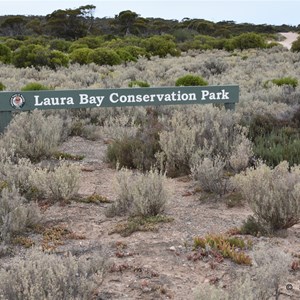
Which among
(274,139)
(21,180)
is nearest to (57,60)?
(274,139)

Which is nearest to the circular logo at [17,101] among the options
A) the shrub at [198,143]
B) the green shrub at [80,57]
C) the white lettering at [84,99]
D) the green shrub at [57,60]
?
the white lettering at [84,99]

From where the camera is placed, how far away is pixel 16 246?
16.0 feet

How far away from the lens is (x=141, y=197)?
5434mm

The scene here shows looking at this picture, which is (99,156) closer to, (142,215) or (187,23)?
(142,215)

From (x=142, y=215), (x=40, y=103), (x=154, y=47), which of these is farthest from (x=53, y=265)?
(x=154, y=47)

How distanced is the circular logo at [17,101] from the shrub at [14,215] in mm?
3933

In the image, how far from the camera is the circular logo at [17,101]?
9104mm

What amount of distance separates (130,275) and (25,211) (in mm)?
1494

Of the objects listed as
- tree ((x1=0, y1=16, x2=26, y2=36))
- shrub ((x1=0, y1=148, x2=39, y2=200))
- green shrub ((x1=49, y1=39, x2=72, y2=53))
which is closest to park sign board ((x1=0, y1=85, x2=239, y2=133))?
shrub ((x1=0, y1=148, x2=39, y2=200))

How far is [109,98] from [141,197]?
431 cm

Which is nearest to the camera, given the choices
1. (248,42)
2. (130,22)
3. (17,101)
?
(17,101)

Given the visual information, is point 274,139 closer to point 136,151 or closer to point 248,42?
point 136,151

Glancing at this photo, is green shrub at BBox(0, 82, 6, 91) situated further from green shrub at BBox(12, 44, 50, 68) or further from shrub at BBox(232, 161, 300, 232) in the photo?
shrub at BBox(232, 161, 300, 232)

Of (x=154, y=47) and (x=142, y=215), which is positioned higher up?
(x=154, y=47)
